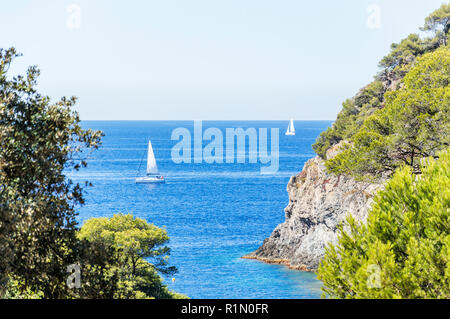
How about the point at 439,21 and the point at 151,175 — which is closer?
the point at 439,21

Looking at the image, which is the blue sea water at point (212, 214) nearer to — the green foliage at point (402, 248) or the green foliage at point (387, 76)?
the green foliage at point (387, 76)

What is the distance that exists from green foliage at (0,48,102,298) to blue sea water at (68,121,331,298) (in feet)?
164

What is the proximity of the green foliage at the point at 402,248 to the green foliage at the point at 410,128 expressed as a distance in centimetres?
1252

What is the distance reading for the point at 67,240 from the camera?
48.1 ft

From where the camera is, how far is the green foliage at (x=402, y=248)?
17.1 metres

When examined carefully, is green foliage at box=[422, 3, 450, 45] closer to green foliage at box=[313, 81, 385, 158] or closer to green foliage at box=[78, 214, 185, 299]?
green foliage at box=[313, 81, 385, 158]

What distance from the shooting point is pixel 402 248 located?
62.3 ft

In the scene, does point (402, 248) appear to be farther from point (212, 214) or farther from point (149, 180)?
point (149, 180)

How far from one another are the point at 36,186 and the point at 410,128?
2734 cm

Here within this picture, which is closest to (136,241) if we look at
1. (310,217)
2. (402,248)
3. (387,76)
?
(402,248)

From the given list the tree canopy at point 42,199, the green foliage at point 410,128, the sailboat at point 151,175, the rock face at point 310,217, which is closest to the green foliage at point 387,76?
the rock face at point 310,217

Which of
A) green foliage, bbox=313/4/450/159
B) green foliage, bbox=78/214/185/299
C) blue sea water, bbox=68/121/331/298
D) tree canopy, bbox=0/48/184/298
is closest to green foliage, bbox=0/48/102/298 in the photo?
tree canopy, bbox=0/48/184/298

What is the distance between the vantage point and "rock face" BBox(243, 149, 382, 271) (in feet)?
224

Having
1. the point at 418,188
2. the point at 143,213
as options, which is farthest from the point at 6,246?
the point at 143,213
